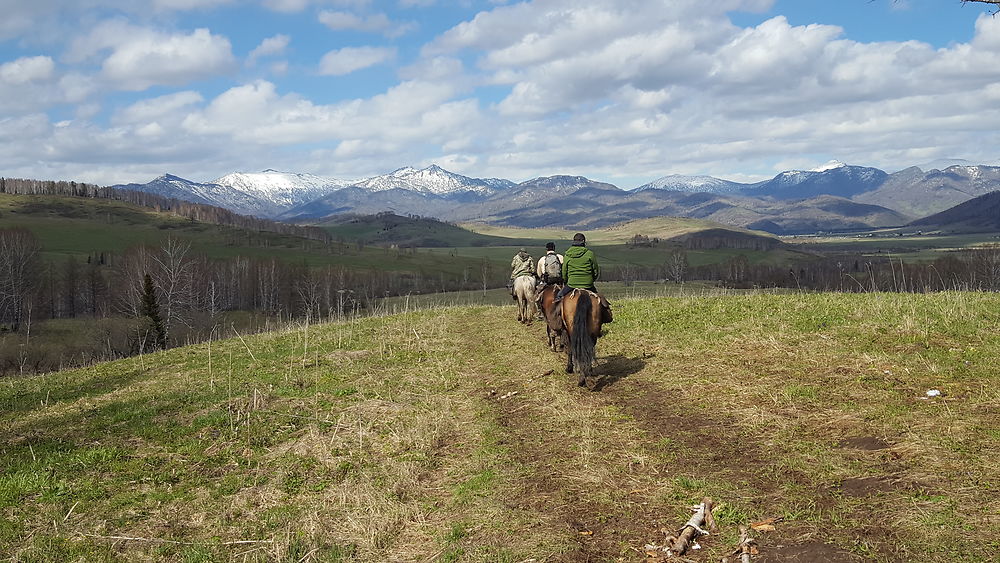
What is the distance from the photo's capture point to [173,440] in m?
12.1

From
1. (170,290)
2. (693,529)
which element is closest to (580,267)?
(693,529)

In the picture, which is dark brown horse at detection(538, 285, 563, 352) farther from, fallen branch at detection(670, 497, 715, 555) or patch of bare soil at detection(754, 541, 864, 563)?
patch of bare soil at detection(754, 541, 864, 563)

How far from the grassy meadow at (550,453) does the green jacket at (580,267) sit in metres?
2.52

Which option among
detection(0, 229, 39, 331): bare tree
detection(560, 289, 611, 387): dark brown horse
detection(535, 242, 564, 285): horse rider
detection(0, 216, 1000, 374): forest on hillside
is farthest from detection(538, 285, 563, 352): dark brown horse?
detection(0, 229, 39, 331): bare tree

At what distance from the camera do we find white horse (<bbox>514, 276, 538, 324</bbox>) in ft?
85.1

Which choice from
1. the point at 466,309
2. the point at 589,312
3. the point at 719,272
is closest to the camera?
the point at 589,312

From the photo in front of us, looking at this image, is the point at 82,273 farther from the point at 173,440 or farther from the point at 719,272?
the point at 719,272

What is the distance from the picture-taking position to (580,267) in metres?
16.9

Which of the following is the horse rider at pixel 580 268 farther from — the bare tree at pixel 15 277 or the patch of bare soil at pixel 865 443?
the bare tree at pixel 15 277

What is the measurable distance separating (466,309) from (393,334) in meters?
9.48

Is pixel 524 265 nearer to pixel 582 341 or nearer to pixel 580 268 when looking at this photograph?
pixel 580 268

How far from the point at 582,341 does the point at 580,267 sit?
10.3 feet

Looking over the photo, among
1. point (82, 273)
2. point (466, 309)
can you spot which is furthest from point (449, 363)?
point (82, 273)

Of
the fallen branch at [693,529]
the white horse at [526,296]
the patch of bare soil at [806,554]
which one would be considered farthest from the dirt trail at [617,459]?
the white horse at [526,296]
